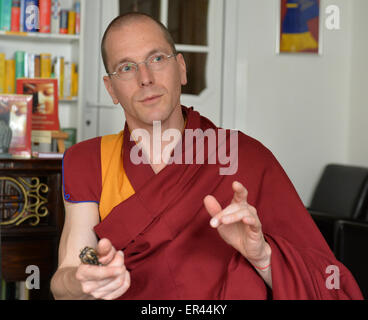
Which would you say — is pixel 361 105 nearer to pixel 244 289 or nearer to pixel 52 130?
pixel 52 130

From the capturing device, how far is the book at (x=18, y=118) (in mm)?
2732

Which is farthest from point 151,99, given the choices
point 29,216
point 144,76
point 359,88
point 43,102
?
point 359,88

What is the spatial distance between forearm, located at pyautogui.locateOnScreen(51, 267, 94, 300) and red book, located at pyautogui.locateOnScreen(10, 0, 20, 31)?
214cm

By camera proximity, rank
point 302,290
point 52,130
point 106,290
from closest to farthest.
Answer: point 106,290
point 302,290
point 52,130

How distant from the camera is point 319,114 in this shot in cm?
397

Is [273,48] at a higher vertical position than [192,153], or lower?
higher

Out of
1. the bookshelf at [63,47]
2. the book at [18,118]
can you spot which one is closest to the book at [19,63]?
the bookshelf at [63,47]

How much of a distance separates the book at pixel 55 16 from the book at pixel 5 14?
0.24 m

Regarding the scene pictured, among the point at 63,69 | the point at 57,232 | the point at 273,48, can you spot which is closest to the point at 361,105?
the point at 273,48

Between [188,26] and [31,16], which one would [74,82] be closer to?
[31,16]

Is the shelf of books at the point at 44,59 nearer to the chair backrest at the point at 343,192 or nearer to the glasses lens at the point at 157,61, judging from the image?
the glasses lens at the point at 157,61

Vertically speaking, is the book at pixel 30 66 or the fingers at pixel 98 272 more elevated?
the book at pixel 30 66

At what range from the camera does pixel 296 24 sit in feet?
12.5

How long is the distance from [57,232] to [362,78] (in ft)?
7.85
